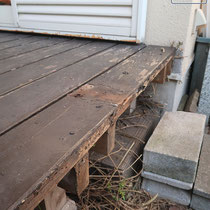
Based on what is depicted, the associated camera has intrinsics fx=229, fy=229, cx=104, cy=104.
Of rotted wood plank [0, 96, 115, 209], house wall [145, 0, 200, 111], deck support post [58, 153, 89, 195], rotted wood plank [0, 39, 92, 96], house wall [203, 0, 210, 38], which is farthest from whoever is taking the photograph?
house wall [203, 0, 210, 38]

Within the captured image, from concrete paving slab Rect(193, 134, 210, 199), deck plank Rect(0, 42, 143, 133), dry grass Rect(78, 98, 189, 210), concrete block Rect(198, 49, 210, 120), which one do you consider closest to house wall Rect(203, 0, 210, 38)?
concrete block Rect(198, 49, 210, 120)

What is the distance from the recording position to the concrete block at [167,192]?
1.44 m

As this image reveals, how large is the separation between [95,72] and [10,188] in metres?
0.90

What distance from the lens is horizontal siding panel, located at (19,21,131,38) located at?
84.0 inches

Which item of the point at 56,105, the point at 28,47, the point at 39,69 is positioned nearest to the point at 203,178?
the point at 56,105

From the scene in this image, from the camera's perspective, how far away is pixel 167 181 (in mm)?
1414

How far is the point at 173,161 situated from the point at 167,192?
10.8 inches

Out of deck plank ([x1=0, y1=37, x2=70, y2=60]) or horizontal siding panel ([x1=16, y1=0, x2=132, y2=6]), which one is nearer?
deck plank ([x1=0, y1=37, x2=70, y2=60])

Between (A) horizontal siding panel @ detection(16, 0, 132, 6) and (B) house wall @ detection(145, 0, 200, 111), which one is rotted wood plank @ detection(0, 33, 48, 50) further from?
(B) house wall @ detection(145, 0, 200, 111)

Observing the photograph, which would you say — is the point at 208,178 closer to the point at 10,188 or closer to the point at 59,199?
the point at 59,199

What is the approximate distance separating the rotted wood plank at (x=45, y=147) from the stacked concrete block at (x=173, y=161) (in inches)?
26.2

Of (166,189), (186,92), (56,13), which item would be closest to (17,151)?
(166,189)

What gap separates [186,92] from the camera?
324cm

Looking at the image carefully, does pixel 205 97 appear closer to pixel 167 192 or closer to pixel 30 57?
pixel 167 192
